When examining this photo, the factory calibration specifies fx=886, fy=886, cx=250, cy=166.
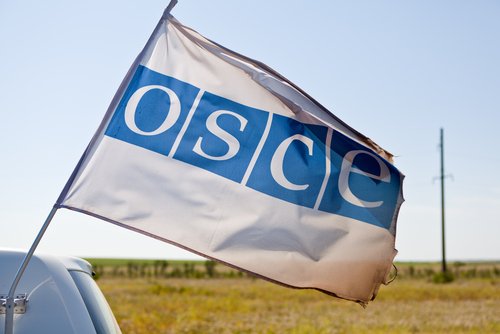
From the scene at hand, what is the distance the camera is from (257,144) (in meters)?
5.56

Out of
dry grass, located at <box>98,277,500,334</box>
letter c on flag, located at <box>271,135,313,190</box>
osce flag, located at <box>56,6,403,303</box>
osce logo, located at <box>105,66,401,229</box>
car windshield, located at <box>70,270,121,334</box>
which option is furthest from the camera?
dry grass, located at <box>98,277,500,334</box>

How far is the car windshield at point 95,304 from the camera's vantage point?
4.11 meters

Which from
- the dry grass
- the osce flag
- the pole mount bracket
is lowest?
the dry grass

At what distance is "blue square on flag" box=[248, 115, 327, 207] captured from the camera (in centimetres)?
548

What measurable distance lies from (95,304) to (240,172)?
155 cm

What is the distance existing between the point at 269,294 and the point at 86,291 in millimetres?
35084

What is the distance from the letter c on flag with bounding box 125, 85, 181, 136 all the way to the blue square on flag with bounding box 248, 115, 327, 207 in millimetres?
596

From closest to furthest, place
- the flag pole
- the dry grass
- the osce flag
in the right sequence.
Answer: the flag pole
the osce flag
the dry grass

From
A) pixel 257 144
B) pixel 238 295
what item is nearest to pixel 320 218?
pixel 257 144

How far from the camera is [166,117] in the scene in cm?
547

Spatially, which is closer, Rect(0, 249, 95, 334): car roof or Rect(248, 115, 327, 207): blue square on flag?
Rect(0, 249, 95, 334): car roof

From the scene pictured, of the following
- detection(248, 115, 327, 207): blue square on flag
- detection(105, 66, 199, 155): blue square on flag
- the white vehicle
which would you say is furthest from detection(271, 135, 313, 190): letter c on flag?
the white vehicle

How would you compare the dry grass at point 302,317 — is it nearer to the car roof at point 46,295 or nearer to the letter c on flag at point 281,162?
the letter c on flag at point 281,162

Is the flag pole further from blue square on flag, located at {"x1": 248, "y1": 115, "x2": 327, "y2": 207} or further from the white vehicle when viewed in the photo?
blue square on flag, located at {"x1": 248, "y1": 115, "x2": 327, "y2": 207}
